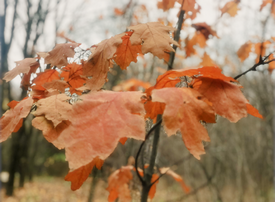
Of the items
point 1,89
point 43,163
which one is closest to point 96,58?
point 1,89

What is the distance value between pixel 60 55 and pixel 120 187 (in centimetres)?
111

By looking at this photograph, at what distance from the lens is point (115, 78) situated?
3381 mm

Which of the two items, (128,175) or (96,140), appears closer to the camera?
(96,140)

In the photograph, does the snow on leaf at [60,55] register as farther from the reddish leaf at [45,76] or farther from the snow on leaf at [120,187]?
the snow on leaf at [120,187]

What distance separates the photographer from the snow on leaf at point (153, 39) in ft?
2.17

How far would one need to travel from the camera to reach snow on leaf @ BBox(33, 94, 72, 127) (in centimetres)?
60

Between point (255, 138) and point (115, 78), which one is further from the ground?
point (115, 78)

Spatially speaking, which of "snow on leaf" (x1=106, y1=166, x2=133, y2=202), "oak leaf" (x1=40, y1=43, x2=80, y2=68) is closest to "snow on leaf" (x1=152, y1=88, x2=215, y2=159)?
"oak leaf" (x1=40, y1=43, x2=80, y2=68)

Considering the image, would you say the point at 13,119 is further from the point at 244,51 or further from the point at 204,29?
the point at 244,51

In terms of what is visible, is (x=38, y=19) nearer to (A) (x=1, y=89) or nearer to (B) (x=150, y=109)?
(A) (x=1, y=89)

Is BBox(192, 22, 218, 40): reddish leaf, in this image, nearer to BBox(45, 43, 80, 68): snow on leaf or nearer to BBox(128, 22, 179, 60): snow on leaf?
BBox(128, 22, 179, 60): snow on leaf

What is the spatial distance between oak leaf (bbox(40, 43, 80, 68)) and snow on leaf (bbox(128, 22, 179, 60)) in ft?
0.89

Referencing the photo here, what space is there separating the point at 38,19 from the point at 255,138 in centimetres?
576

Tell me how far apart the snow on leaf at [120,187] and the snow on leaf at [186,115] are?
110cm
